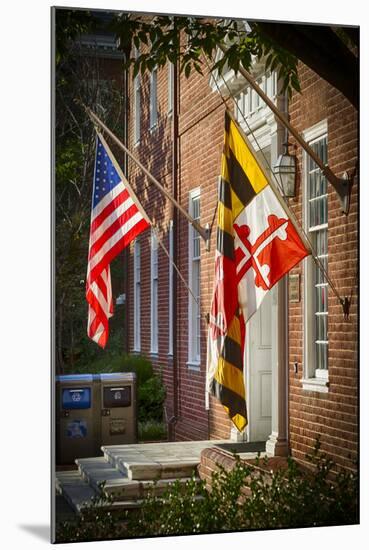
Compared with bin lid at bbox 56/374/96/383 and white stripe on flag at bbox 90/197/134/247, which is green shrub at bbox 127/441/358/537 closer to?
bin lid at bbox 56/374/96/383

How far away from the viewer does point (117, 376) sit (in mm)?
7699

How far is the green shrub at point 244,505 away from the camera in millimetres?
7664

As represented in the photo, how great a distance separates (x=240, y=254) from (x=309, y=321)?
75 centimetres

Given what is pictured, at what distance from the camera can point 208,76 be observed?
314 inches

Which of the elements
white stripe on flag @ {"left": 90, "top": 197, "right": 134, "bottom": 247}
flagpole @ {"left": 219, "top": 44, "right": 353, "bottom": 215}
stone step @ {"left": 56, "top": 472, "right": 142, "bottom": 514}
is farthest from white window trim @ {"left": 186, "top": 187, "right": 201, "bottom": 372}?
stone step @ {"left": 56, "top": 472, "right": 142, "bottom": 514}

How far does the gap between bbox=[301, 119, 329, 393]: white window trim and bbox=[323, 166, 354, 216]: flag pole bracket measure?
0.58 ft

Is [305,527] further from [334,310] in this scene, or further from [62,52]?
[62,52]

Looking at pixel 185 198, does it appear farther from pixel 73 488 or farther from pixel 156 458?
pixel 73 488

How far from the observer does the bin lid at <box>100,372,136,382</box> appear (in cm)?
764

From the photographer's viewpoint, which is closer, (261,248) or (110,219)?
(110,219)

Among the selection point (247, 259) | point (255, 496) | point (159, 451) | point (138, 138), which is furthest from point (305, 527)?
point (138, 138)

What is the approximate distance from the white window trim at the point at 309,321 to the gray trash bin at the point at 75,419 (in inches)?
63.5

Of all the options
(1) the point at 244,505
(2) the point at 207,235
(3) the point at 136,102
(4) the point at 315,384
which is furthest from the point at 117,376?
(3) the point at 136,102

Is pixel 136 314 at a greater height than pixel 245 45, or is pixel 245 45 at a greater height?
Result: pixel 245 45
